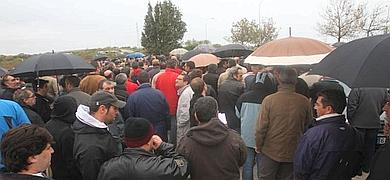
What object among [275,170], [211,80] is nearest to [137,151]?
[275,170]

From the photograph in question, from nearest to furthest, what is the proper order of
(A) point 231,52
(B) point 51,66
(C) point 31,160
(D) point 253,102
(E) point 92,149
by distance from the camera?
1. (C) point 31,160
2. (E) point 92,149
3. (D) point 253,102
4. (B) point 51,66
5. (A) point 231,52

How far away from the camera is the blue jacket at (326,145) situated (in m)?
3.82

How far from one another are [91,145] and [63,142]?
72 cm

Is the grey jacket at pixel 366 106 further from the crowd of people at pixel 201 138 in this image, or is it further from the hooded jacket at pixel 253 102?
the hooded jacket at pixel 253 102

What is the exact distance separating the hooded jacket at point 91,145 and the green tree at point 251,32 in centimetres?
4121

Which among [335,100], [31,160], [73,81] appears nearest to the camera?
[31,160]

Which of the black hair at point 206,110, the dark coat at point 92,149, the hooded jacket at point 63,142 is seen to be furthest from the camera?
the hooded jacket at point 63,142

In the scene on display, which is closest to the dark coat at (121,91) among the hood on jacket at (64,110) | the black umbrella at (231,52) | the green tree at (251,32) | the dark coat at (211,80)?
the dark coat at (211,80)

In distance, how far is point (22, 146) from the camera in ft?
8.65

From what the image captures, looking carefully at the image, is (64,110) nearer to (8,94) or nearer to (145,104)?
(145,104)

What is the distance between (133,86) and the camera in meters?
8.09

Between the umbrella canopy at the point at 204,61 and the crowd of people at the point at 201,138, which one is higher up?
the umbrella canopy at the point at 204,61

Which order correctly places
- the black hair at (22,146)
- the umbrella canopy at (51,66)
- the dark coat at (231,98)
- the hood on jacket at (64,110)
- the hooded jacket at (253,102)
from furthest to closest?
1. the dark coat at (231,98)
2. the umbrella canopy at (51,66)
3. the hooded jacket at (253,102)
4. the hood on jacket at (64,110)
5. the black hair at (22,146)

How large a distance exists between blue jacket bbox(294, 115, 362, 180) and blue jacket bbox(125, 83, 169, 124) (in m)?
3.19
